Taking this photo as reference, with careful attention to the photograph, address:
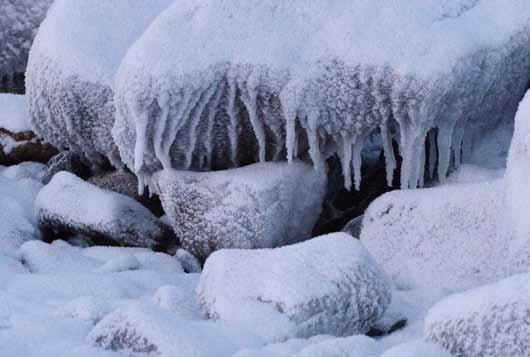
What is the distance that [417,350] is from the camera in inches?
108

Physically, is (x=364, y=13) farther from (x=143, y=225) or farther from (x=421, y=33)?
(x=143, y=225)

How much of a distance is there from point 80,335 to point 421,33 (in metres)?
1.99

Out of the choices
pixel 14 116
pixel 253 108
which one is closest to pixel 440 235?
pixel 253 108

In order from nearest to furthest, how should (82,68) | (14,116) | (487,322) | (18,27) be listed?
(487,322)
(82,68)
(14,116)
(18,27)

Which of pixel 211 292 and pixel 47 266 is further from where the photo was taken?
pixel 47 266

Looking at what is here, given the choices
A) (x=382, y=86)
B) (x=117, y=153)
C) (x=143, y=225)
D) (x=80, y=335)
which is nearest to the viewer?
(x=80, y=335)

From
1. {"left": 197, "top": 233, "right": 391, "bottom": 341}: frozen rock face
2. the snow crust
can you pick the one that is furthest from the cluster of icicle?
the snow crust

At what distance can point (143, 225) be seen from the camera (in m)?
4.74

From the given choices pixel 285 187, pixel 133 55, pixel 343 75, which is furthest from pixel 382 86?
pixel 133 55

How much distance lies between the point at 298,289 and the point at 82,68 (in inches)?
84.2

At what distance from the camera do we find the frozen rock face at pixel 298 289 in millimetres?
3244

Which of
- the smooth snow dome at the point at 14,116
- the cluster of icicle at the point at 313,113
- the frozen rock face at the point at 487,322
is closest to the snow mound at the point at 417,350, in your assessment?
the frozen rock face at the point at 487,322

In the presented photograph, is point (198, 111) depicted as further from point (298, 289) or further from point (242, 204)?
point (298, 289)

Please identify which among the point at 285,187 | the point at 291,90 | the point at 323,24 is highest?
the point at 323,24
